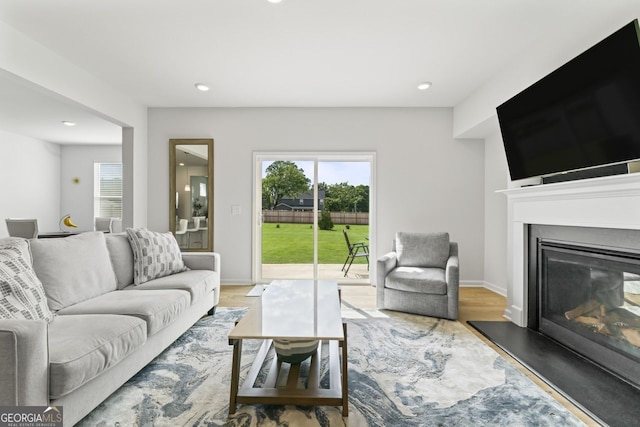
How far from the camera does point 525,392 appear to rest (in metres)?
1.98

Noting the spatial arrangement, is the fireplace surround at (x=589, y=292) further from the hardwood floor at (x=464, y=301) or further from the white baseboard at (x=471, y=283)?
the white baseboard at (x=471, y=283)

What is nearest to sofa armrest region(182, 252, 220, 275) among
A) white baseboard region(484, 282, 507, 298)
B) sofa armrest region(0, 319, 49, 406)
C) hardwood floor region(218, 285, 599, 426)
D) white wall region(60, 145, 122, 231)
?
hardwood floor region(218, 285, 599, 426)

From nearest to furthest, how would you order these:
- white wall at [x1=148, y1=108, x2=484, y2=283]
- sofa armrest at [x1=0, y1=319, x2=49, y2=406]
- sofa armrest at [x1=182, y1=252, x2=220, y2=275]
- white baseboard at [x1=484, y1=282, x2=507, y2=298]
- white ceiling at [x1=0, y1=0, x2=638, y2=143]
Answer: sofa armrest at [x1=0, y1=319, x2=49, y2=406] < white ceiling at [x1=0, y1=0, x2=638, y2=143] < sofa armrest at [x1=182, y1=252, x2=220, y2=275] < white baseboard at [x1=484, y1=282, x2=507, y2=298] < white wall at [x1=148, y1=108, x2=484, y2=283]

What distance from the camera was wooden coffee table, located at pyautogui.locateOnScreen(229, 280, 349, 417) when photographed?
1746mm

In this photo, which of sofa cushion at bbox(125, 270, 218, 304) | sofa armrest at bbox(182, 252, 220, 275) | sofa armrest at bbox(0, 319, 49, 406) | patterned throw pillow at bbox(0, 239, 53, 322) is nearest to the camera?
sofa armrest at bbox(0, 319, 49, 406)

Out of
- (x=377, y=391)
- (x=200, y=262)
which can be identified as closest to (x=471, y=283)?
(x=377, y=391)

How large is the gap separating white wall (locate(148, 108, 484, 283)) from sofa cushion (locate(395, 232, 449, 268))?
0.72m

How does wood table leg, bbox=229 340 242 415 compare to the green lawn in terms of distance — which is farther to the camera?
the green lawn

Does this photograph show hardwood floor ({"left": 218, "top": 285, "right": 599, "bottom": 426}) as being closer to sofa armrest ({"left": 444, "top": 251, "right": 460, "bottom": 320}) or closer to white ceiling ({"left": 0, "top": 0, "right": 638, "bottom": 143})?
sofa armrest ({"left": 444, "top": 251, "right": 460, "bottom": 320})

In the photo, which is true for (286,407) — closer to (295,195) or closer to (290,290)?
(290,290)

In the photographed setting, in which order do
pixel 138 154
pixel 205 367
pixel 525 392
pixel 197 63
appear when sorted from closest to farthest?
pixel 525 392
pixel 205 367
pixel 197 63
pixel 138 154

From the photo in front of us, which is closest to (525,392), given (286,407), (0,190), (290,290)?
(286,407)

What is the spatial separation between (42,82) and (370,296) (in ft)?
13.3

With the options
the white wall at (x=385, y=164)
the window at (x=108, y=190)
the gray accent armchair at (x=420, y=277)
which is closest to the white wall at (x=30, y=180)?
the window at (x=108, y=190)
